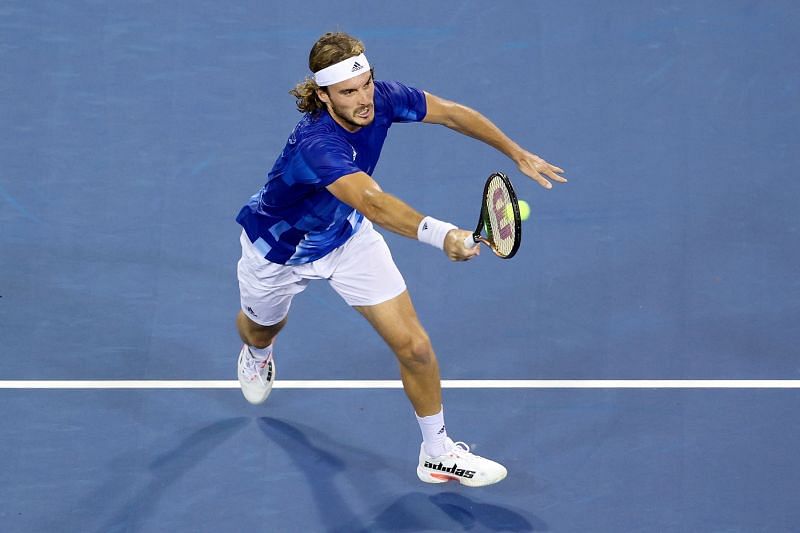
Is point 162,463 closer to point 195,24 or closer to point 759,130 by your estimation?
point 195,24

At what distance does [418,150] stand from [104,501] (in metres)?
3.21

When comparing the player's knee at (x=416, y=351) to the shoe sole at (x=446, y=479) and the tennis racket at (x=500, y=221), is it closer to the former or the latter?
the shoe sole at (x=446, y=479)

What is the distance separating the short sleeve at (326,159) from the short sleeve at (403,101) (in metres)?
0.49

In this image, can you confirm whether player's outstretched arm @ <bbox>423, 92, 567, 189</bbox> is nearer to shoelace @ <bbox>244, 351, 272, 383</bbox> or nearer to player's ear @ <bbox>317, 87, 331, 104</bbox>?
player's ear @ <bbox>317, 87, 331, 104</bbox>

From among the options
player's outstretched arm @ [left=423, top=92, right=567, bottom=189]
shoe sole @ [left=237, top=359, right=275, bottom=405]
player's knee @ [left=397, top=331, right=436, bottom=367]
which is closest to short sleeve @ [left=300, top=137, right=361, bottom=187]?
player's outstretched arm @ [left=423, top=92, right=567, bottom=189]

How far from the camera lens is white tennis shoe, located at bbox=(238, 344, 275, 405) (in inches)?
264

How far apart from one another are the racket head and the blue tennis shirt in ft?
2.06

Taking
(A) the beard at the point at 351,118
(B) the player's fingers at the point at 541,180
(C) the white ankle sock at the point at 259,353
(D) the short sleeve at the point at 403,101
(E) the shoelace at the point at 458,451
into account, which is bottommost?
(E) the shoelace at the point at 458,451

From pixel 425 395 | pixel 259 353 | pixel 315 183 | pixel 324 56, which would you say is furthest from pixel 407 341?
pixel 324 56

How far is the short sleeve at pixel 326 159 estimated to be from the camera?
546cm

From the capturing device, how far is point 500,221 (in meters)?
5.13

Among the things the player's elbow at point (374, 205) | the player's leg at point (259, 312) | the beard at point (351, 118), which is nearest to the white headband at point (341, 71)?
the beard at point (351, 118)

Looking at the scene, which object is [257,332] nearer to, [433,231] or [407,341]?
[407,341]

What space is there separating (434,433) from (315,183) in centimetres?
145
